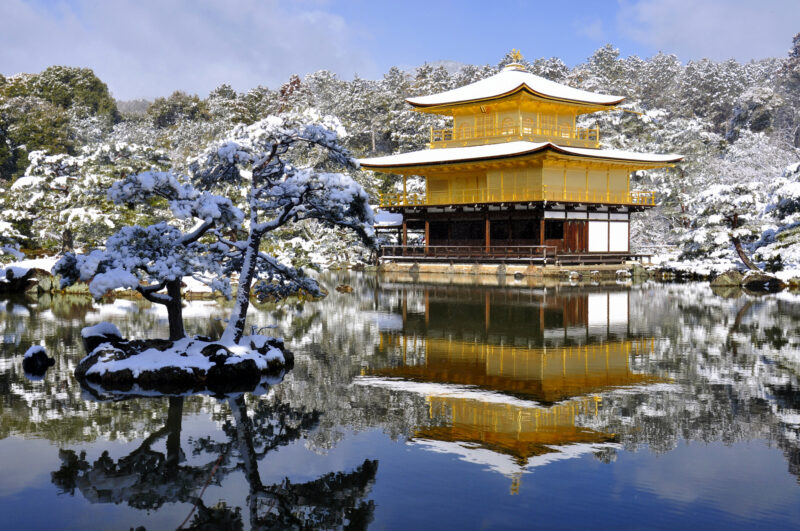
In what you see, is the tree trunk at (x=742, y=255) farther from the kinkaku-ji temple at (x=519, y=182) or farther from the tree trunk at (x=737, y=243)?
the kinkaku-ji temple at (x=519, y=182)

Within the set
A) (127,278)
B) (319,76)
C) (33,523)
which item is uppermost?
(319,76)

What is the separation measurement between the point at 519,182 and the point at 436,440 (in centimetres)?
3392

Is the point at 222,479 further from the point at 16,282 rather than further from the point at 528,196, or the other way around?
the point at 528,196

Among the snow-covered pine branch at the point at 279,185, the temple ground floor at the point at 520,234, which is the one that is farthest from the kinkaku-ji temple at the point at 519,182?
the snow-covered pine branch at the point at 279,185

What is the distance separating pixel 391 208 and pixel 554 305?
22.5 m

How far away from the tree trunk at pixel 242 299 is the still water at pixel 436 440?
129 centimetres

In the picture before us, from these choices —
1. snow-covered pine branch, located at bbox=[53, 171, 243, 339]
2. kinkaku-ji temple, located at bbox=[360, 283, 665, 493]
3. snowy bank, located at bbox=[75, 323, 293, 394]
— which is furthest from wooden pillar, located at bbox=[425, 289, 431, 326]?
snow-covered pine branch, located at bbox=[53, 171, 243, 339]

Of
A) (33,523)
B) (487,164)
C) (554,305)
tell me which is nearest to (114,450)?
(33,523)

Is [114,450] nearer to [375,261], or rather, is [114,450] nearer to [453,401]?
[453,401]

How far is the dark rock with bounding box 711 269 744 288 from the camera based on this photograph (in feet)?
110

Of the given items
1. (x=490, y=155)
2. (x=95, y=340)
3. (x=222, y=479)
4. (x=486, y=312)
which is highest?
(x=490, y=155)

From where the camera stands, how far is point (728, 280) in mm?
33812

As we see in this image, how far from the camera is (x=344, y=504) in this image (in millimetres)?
7031

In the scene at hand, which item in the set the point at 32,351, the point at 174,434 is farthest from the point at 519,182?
the point at 174,434
